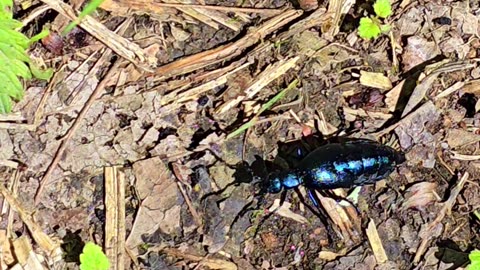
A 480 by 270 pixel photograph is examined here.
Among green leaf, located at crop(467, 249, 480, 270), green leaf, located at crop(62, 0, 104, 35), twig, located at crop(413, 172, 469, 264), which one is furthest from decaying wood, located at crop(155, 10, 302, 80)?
green leaf, located at crop(467, 249, 480, 270)

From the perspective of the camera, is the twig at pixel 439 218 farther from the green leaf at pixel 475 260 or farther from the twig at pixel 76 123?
the twig at pixel 76 123

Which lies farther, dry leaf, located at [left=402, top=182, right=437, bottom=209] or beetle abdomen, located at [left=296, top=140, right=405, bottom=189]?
dry leaf, located at [left=402, top=182, right=437, bottom=209]

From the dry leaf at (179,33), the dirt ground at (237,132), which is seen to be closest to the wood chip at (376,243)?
the dirt ground at (237,132)

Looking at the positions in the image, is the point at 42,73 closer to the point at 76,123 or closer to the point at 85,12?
the point at 76,123

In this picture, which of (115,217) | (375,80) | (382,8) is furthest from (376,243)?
(115,217)

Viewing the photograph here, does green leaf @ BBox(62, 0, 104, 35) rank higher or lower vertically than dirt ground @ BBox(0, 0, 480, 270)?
higher

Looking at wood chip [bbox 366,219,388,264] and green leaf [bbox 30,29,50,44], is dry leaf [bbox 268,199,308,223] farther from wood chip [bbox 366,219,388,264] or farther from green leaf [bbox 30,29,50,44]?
green leaf [bbox 30,29,50,44]

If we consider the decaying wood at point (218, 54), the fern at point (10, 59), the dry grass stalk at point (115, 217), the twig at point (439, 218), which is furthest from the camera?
the decaying wood at point (218, 54)
